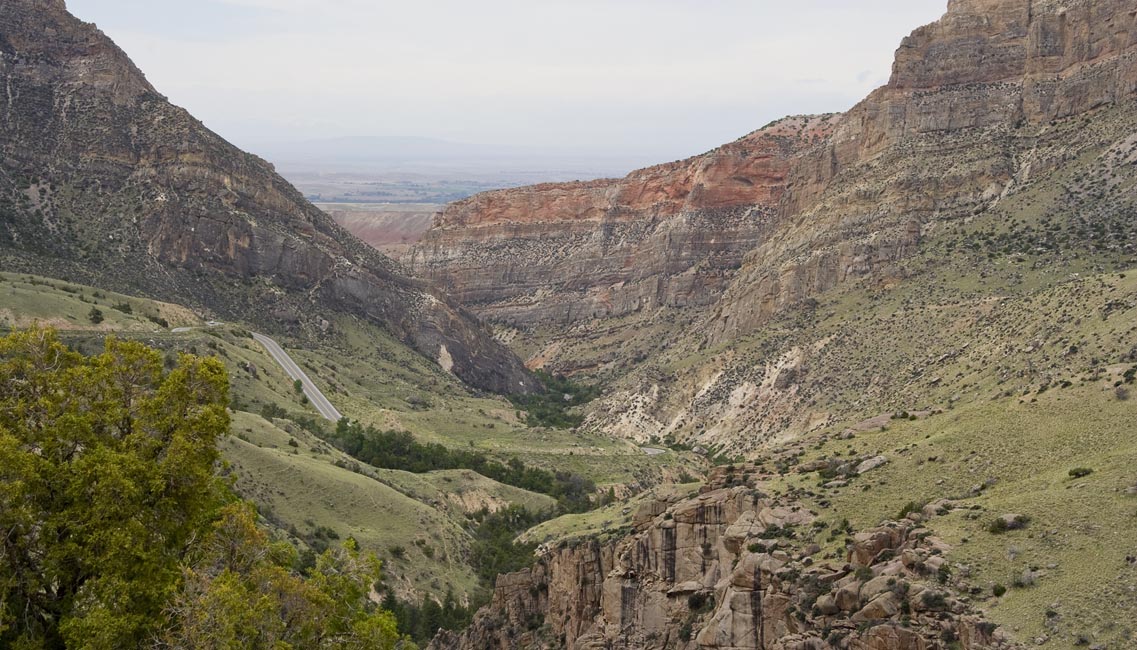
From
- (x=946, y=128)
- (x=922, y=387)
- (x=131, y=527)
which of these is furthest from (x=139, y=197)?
(x=131, y=527)

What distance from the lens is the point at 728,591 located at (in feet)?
100

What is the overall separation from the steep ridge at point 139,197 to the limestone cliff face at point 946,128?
38.3 meters

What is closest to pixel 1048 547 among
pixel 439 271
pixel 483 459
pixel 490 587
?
pixel 490 587

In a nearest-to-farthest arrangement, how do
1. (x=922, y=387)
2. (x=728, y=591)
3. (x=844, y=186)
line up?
1. (x=728, y=591)
2. (x=922, y=387)
3. (x=844, y=186)

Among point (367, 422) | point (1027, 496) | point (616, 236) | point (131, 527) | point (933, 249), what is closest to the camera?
point (131, 527)

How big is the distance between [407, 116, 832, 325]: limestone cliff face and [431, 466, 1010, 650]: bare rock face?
275 ft

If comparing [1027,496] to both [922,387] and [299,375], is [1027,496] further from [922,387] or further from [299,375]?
[299,375]

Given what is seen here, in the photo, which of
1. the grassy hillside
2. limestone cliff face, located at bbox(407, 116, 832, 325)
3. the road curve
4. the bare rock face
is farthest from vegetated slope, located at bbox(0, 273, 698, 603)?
limestone cliff face, located at bbox(407, 116, 832, 325)

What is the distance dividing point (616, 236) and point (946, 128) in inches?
2151

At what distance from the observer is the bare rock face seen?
26406 mm

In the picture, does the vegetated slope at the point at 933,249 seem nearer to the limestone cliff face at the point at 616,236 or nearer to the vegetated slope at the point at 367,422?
the vegetated slope at the point at 367,422

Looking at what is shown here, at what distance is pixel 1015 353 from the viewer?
52781mm

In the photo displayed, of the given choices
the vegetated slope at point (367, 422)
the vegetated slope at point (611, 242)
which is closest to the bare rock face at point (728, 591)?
the vegetated slope at point (367, 422)

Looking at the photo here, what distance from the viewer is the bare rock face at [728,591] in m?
26.4
